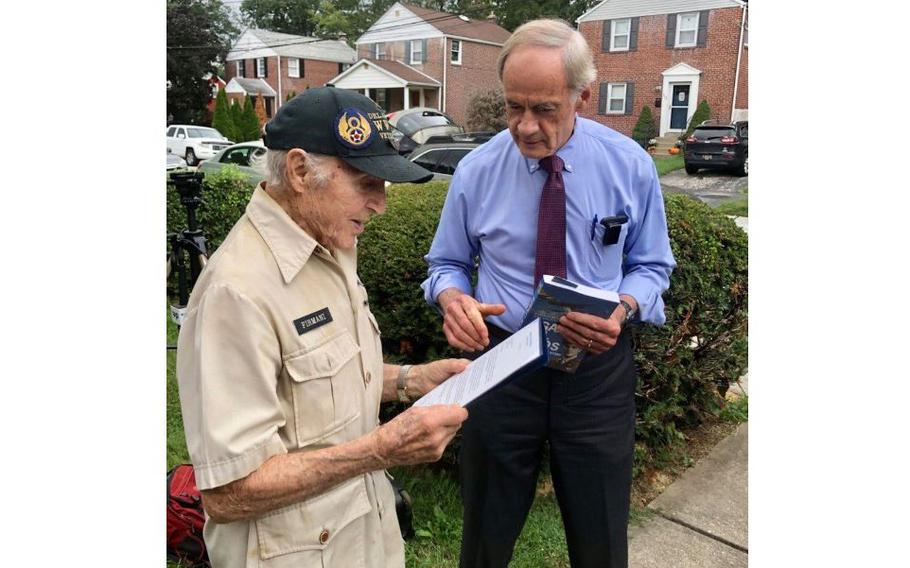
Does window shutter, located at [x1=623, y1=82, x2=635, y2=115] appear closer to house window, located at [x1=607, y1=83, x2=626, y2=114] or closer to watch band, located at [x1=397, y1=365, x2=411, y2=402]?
house window, located at [x1=607, y1=83, x2=626, y2=114]

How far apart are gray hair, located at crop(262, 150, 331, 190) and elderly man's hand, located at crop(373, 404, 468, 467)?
1.91 feet

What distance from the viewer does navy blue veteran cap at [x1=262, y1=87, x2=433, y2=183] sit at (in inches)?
58.6

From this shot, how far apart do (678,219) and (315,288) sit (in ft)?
8.61

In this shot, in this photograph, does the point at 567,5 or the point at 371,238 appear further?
the point at 567,5

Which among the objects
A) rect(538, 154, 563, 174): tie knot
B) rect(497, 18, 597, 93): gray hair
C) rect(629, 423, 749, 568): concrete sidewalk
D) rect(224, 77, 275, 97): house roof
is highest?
rect(224, 77, 275, 97): house roof

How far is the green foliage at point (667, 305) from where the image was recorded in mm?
3500

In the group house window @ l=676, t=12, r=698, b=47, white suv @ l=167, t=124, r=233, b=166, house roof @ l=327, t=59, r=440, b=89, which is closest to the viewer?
white suv @ l=167, t=124, r=233, b=166

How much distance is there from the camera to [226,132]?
3356 cm

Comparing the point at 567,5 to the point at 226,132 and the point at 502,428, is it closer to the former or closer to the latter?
the point at 226,132

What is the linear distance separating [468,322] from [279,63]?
153 ft

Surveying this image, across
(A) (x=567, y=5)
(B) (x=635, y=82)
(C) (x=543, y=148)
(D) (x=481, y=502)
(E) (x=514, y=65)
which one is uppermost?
(A) (x=567, y=5)

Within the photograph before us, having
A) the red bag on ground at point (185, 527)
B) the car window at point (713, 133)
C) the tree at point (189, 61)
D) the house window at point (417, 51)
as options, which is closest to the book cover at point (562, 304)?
the red bag on ground at point (185, 527)

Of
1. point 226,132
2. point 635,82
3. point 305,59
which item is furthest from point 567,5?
point 226,132

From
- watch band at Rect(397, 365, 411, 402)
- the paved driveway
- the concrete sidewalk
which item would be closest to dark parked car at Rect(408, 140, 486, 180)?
the paved driveway
